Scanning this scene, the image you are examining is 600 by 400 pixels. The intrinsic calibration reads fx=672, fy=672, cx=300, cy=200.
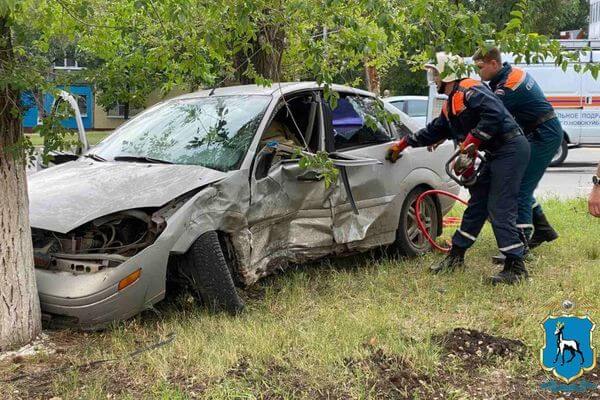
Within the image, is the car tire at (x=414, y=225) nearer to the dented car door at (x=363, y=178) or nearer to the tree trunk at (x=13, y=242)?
the dented car door at (x=363, y=178)

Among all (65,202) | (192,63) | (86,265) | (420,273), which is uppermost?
(192,63)

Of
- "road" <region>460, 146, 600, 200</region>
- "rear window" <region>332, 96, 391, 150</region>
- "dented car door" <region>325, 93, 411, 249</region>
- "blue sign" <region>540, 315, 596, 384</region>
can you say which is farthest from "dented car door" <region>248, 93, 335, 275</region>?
"road" <region>460, 146, 600, 200</region>

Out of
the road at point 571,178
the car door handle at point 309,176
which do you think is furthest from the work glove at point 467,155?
the road at point 571,178

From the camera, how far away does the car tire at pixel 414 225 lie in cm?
580

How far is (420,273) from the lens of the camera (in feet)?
17.8

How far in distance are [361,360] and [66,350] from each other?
1672 millimetres

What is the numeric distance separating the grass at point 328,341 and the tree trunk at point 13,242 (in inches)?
9.6

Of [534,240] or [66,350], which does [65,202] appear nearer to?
[66,350]

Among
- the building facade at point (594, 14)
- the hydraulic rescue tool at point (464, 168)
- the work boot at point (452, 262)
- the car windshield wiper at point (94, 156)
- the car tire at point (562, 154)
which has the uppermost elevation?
the building facade at point (594, 14)

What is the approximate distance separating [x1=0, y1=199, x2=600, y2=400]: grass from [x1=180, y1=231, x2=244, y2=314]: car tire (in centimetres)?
11

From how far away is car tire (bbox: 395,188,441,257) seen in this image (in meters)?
5.80

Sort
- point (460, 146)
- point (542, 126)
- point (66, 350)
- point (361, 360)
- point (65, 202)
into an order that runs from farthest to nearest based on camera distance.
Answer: point (542, 126) → point (460, 146) → point (65, 202) → point (66, 350) → point (361, 360)

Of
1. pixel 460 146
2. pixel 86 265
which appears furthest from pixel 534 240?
pixel 86 265

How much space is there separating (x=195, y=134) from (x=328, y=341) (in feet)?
6.49
